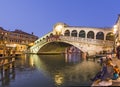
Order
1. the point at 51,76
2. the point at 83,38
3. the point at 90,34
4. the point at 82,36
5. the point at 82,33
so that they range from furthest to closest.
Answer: the point at 82,33 → the point at 82,36 → the point at 90,34 → the point at 83,38 → the point at 51,76

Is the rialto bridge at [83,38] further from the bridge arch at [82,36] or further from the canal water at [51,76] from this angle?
the canal water at [51,76]

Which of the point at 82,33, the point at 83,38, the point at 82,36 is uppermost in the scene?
the point at 82,33

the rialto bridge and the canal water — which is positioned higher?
the rialto bridge

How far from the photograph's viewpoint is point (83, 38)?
39.6m

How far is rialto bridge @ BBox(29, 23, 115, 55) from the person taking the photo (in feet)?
127

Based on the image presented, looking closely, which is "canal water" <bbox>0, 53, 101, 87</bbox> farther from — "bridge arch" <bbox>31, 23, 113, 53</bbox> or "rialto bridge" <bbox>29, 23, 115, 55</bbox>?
"bridge arch" <bbox>31, 23, 113, 53</bbox>

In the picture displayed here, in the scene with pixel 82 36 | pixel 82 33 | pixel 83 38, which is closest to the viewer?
pixel 83 38

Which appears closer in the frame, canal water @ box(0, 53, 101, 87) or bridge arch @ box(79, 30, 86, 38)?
canal water @ box(0, 53, 101, 87)

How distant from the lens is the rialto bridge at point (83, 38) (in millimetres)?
38812

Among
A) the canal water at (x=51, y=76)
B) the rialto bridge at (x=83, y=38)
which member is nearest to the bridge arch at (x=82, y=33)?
the rialto bridge at (x=83, y=38)

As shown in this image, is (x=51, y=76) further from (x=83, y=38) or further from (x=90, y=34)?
(x=90, y=34)

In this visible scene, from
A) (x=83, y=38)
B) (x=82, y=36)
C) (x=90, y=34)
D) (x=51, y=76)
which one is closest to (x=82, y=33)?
(x=82, y=36)

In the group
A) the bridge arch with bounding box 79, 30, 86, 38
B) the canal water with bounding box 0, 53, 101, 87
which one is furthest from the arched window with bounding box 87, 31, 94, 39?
the canal water with bounding box 0, 53, 101, 87

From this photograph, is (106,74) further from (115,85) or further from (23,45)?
(23,45)
